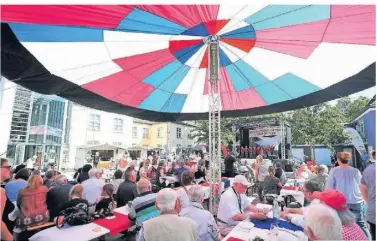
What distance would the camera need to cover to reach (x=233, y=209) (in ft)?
11.8

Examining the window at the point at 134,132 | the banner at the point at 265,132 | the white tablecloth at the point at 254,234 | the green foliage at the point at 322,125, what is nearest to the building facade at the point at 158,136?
the window at the point at 134,132

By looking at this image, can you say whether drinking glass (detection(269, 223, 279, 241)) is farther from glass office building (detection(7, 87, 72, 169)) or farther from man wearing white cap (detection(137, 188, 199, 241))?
glass office building (detection(7, 87, 72, 169))

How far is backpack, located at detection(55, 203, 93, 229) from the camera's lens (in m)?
3.27

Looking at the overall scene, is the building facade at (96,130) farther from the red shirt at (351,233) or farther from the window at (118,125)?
the red shirt at (351,233)

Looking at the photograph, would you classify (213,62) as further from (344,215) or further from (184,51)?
(344,215)

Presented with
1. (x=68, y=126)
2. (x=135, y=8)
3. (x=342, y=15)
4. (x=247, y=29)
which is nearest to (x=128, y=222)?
(x=135, y=8)

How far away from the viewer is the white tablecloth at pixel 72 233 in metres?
2.90

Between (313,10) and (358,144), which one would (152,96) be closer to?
(313,10)

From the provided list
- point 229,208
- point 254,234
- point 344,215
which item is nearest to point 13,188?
point 229,208

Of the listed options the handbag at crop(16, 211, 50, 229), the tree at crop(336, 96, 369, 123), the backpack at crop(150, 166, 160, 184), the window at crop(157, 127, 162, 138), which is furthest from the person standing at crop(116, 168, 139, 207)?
the tree at crop(336, 96, 369, 123)

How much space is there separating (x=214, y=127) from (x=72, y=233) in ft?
9.77

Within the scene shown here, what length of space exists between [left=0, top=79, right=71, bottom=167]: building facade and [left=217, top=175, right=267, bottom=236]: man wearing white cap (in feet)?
40.2

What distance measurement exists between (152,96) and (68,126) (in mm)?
13454

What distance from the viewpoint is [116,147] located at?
76.1 ft
